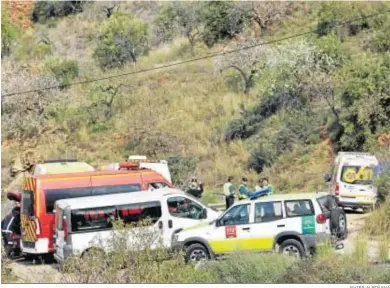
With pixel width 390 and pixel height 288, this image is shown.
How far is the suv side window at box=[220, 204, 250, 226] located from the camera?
17625 mm

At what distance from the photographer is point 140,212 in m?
18.6

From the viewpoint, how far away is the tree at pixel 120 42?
50.8m

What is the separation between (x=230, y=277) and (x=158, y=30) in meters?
43.6

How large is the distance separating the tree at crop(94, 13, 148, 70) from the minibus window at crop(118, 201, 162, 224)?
1285 inches

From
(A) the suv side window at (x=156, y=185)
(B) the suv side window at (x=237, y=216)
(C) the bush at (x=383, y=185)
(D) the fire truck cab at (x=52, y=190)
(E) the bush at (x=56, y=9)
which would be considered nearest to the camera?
(B) the suv side window at (x=237, y=216)

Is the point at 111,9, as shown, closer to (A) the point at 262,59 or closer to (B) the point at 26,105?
(B) the point at 26,105

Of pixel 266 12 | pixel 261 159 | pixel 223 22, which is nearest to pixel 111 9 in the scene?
pixel 223 22

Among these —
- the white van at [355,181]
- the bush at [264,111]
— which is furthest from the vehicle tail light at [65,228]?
the bush at [264,111]

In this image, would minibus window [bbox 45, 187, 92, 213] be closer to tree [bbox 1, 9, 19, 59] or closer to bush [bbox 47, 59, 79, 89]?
bush [bbox 47, 59, 79, 89]

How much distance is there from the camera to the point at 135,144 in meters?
38.7

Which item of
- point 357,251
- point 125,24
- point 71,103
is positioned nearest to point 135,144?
point 71,103

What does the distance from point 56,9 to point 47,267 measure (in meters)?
48.9

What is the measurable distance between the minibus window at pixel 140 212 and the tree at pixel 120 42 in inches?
1285

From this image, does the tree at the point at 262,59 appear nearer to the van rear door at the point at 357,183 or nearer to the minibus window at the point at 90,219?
the van rear door at the point at 357,183
